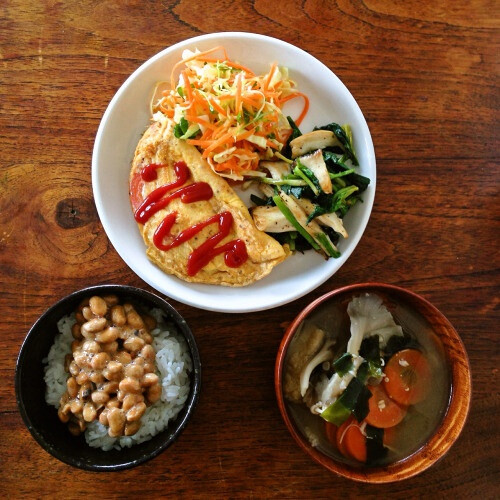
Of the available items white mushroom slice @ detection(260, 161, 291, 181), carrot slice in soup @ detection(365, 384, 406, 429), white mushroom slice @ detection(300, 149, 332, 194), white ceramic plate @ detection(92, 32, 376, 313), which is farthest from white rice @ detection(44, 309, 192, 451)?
white mushroom slice @ detection(300, 149, 332, 194)

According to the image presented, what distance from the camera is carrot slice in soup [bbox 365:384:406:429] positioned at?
2.39 m

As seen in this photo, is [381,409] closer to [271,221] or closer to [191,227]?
[271,221]

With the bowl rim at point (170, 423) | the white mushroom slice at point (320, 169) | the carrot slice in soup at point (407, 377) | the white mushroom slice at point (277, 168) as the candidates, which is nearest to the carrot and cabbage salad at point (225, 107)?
the white mushroom slice at point (277, 168)

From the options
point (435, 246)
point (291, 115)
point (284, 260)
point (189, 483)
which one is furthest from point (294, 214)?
point (189, 483)

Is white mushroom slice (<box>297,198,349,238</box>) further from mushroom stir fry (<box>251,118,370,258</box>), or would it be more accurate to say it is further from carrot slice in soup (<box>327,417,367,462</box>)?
carrot slice in soup (<box>327,417,367,462</box>)

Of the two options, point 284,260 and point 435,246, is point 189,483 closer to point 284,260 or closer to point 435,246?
point 284,260

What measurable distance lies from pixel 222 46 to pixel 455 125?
54.4 inches

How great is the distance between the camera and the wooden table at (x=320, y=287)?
274cm

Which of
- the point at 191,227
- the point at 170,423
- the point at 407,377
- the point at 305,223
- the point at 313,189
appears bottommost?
the point at 170,423

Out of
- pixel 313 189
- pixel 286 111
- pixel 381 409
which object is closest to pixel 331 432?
pixel 381 409

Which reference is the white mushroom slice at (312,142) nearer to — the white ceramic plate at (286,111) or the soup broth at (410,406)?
the white ceramic plate at (286,111)

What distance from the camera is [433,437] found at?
246 centimetres

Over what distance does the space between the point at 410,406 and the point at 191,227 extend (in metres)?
1.36

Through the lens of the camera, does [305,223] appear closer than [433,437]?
No
